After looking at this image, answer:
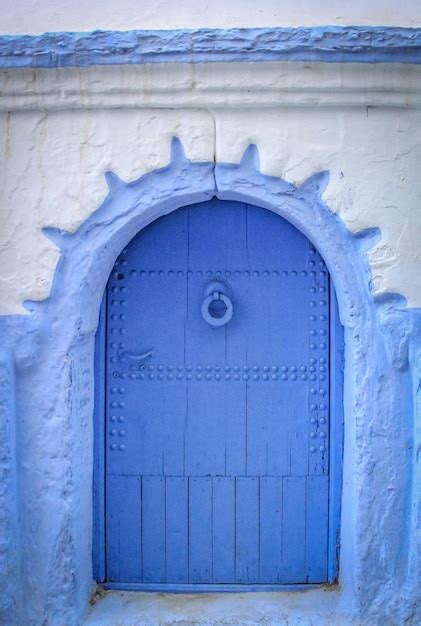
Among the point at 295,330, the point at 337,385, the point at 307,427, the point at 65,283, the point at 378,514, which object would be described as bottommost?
the point at 378,514

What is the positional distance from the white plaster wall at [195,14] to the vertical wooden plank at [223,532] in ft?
5.85

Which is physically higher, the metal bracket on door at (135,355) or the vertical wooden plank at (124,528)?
the metal bracket on door at (135,355)

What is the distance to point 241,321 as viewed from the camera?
2561 millimetres

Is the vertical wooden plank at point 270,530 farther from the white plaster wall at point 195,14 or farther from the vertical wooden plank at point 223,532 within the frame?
the white plaster wall at point 195,14

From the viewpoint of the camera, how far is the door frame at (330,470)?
2541 millimetres

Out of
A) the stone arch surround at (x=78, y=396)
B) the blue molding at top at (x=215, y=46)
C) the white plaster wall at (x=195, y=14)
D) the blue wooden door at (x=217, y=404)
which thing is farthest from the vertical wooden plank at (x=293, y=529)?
the white plaster wall at (x=195, y=14)

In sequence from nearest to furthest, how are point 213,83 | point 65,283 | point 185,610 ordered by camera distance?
1. point 213,83
2. point 65,283
3. point 185,610

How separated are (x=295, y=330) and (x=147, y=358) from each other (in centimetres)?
62

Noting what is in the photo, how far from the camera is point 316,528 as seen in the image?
2.59m

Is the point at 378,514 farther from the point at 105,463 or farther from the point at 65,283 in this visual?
the point at 65,283

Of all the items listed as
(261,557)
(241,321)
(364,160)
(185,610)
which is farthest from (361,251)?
(185,610)

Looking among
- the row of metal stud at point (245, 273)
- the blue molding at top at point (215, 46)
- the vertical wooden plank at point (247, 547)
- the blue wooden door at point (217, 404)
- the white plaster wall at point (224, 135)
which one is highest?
the blue molding at top at point (215, 46)

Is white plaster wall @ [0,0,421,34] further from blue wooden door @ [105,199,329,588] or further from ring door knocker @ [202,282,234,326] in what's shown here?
ring door knocker @ [202,282,234,326]

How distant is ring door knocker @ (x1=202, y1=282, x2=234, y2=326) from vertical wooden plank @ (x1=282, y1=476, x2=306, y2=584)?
0.72m
